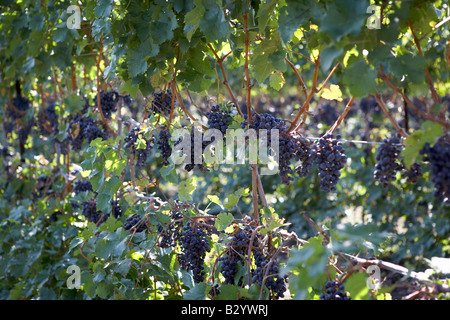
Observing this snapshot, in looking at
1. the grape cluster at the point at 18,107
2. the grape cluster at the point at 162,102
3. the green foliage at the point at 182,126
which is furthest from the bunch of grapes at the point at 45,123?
the grape cluster at the point at 162,102

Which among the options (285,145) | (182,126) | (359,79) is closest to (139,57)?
(182,126)

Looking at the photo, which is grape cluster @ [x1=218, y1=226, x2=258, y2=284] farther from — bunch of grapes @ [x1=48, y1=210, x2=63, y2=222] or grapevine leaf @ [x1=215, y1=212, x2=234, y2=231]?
bunch of grapes @ [x1=48, y1=210, x2=63, y2=222]

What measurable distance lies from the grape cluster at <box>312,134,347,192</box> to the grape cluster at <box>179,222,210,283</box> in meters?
0.47

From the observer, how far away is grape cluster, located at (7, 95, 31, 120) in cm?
A: 411

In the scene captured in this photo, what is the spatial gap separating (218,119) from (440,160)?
835 mm

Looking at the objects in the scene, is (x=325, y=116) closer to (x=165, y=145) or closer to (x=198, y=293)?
(x=165, y=145)

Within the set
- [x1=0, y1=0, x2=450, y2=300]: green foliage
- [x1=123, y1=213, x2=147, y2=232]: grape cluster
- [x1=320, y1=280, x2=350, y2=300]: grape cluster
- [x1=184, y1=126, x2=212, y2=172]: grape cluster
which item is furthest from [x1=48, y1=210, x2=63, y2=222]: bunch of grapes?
[x1=320, y1=280, x2=350, y2=300]: grape cluster

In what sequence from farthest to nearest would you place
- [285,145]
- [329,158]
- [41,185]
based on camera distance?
[41,185]
[285,145]
[329,158]

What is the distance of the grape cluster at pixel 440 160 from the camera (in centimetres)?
106

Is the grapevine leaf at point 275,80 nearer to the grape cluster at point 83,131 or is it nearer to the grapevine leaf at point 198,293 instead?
the grapevine leaf at point 198,293

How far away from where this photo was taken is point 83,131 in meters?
2.81

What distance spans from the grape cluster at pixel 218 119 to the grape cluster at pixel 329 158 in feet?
1.34
